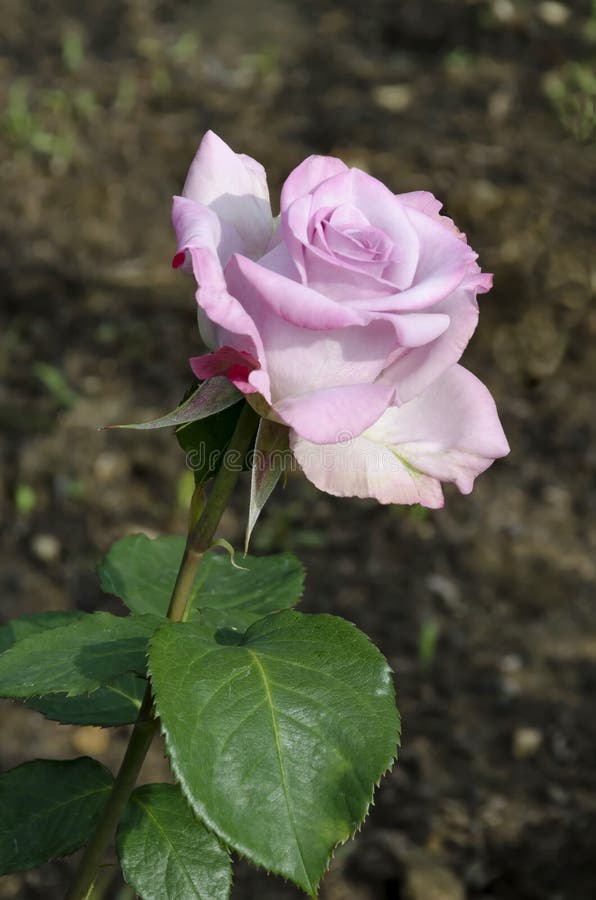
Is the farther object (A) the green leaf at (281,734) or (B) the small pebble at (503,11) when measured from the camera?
(B) the small pebble at (503,11)

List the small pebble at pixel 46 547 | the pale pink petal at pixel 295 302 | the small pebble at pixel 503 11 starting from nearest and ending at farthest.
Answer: the pale pink petal at pixel 295 302
the small pebble at pixel 46 547
the small pebble at pixel 503 11

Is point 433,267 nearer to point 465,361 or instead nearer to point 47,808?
point 47,808

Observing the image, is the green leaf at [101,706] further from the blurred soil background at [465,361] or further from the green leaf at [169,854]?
the blurred soil background at [465,361]

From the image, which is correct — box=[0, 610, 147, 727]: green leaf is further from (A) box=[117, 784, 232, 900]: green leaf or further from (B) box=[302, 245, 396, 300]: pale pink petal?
(B) box=[302, 245, 396, 300]: pale pink petal

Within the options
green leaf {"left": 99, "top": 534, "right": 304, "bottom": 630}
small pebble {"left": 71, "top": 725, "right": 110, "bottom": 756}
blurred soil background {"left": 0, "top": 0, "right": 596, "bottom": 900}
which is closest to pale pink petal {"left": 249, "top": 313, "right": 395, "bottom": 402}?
green leaf {"left": 99, "top": 534, "right": 304, "bottom": 630}

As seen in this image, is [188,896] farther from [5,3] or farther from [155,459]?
[5,3]

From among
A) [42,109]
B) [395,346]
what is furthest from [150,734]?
[42,109]

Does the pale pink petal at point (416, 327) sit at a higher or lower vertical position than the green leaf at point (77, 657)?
higher

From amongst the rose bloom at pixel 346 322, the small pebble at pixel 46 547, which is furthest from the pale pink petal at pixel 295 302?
the small pebble at pixel 46 547
